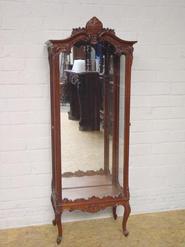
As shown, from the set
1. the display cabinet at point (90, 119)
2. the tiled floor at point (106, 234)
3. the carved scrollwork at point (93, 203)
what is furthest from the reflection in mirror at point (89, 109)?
the tiled floor at point (106, 234)

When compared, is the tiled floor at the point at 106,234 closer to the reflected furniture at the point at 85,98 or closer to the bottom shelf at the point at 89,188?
the bottom shelf at the point at 89,188

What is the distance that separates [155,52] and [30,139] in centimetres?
120

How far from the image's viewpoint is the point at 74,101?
2.33m

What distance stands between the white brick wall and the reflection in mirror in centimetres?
25

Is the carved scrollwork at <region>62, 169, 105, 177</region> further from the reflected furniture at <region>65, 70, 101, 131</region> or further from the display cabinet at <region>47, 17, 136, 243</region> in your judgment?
the reflected furniture at <region>65, 70, 101, 131</region>

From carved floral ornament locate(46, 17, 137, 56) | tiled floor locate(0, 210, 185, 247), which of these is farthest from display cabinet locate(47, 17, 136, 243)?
tiled floor locate(0, 210, 185, 247)

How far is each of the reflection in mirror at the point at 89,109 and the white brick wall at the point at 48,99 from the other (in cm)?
25

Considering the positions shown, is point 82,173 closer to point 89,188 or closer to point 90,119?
point 89,188

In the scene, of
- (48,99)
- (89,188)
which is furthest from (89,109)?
(89,188)

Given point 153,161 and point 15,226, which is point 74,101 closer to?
point 153,161

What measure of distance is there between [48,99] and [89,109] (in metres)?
0.34

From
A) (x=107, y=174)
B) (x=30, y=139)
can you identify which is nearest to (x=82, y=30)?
(x=30, y=139)

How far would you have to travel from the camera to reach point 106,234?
2.56 metres

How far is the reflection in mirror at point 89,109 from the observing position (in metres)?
2.27
